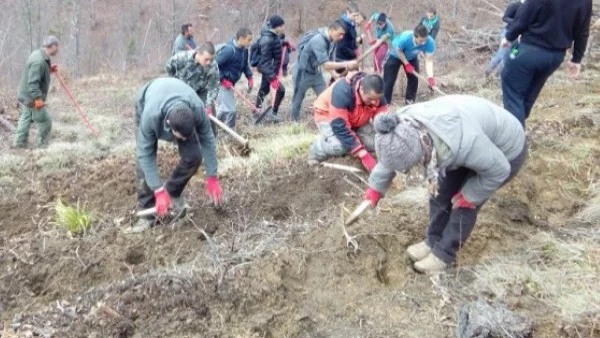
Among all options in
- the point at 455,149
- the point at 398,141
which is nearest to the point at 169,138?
the point at 398,141

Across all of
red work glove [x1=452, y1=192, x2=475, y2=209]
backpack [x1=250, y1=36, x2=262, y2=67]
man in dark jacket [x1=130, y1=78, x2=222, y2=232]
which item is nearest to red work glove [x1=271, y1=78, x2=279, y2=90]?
backpack [x1=250, y1=36, x2=262, y2=67]

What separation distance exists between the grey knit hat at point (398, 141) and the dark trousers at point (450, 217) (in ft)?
2.07

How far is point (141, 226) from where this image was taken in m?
4.55

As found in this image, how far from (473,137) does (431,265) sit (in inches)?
42.2

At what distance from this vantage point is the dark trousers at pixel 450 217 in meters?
3.38

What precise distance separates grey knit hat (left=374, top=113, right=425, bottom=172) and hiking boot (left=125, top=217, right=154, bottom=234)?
2.42 meters

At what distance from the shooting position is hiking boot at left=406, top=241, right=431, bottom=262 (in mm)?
3764

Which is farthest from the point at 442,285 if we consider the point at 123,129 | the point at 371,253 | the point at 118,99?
the point at 118,99

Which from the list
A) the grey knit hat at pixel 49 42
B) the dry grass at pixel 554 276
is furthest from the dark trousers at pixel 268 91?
the dry grass at pixel 554 276

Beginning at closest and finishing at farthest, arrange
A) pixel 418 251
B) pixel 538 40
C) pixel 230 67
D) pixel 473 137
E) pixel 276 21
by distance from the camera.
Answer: pixel 473 137 → pixel 418 251 → pixel 538 40 → pixel 230 67 → pixel 276 21

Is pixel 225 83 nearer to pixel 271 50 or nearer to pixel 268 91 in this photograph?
pixel 271 50

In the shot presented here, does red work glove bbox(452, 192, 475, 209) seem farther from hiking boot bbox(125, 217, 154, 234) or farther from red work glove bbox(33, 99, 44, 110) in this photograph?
red work glove bbox(33, 99, 44, 110)

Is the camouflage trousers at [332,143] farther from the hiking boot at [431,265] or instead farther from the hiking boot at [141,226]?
the hiking boot at [431,265]

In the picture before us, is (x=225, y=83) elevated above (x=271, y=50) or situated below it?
below
